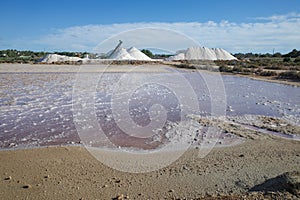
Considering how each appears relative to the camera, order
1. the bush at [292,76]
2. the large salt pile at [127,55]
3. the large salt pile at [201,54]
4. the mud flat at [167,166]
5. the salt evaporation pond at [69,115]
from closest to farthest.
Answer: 1. the mud flat at [167,166]
2. the salt evaporation pond at [69,115]
3. the bush at [292,76]
4. the large salt pile at [127,55]
5. the large salt pile at [201,54]

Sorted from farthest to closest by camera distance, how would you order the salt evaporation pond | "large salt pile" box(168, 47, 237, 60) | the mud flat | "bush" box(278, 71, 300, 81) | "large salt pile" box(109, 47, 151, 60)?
"large salt pile" box(168, 47, 237, 60), "large salt pile" box(109, 47, 151, 60), "bush" box(278, 71, 300, 81), the salt evaporation pond, the mud flat

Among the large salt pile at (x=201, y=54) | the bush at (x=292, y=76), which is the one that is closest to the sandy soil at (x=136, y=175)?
the bush at (x=292, y=76)

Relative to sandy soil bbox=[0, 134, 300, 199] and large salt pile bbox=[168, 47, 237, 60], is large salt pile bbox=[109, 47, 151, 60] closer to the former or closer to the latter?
large salt pile bbox=[168, 47, 237, 60]

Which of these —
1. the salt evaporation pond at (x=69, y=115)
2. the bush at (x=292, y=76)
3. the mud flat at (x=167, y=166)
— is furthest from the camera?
the bush at (x=292, y=76)

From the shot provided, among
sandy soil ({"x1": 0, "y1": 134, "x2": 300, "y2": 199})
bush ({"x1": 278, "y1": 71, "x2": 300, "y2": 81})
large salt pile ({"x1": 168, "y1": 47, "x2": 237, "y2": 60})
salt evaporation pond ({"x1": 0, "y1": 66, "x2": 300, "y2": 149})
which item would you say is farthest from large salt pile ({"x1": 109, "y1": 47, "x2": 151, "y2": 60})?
sandy soil ({"x1": 0, "y1": 134, "x2": 300, "y2": 199})

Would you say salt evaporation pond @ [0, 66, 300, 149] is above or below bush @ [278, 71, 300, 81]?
below

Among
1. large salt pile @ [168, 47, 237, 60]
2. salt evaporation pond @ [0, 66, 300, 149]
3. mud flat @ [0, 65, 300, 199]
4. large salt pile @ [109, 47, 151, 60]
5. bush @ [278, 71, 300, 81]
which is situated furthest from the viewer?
large salt pile @ [168, 47, 237, 60]

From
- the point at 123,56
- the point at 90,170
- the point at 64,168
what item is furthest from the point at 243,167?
the point at 123,56

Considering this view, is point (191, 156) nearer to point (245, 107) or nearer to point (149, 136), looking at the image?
point (149, 136)

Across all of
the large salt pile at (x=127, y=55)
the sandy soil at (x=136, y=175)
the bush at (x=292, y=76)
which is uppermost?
the large salt pile at (x=127, y=55)

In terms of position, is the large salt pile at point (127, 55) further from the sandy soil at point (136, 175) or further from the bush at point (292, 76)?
the sandy soil at point (136, 175)

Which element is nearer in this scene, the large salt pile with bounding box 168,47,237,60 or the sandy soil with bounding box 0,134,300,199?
the sandy soil with bounding box 0,134,300,199

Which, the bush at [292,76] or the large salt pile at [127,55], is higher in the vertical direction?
the large salt pile at [127,55]
